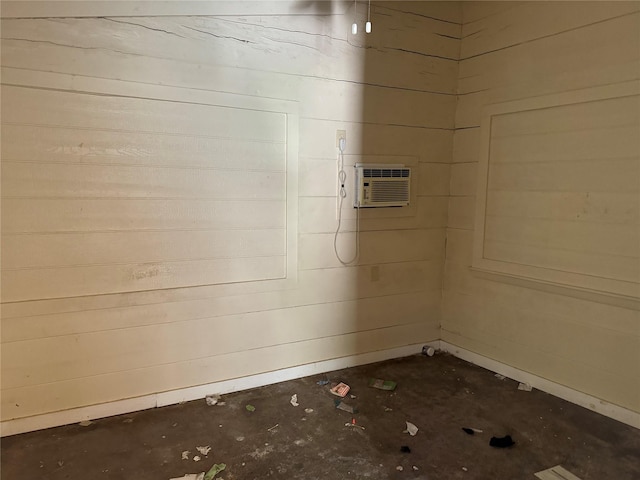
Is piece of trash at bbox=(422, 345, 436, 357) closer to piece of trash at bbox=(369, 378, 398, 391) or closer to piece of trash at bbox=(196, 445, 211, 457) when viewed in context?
piece of trash at bbox=(369, 378, 398, 391)

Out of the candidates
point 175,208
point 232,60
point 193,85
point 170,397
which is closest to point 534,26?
point 232,60

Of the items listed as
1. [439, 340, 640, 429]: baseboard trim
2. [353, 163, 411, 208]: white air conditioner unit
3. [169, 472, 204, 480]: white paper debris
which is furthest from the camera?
[353, 163, 411, 208]: white air conditioner unit

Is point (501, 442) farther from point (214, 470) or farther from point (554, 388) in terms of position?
point (214, 470)

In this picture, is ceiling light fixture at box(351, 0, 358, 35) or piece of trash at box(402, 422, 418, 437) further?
ceiling light fixture at box(351, 0, 358, 35)

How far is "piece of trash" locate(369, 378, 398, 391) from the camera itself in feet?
9.32

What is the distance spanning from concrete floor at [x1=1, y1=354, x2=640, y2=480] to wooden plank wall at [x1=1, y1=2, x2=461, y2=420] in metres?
0.26

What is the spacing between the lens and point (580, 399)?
8.66 ft

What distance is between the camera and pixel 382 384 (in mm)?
2879

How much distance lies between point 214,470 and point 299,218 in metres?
1.53

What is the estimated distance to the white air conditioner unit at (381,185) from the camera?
118 inches

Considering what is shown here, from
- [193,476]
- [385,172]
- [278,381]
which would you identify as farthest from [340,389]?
[385,172]

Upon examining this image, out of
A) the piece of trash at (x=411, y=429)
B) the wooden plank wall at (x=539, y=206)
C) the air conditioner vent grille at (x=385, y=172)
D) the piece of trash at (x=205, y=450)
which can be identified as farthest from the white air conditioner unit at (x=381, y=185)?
the piece of trash at (x=205, y=450)

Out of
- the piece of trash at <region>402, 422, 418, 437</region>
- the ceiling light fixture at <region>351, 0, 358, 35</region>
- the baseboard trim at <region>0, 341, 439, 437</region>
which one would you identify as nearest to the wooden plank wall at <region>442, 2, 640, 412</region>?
the baseboard trim at <region>0, 341, 439, 437</region>

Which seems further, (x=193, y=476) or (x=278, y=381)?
(x=278, y=381)
